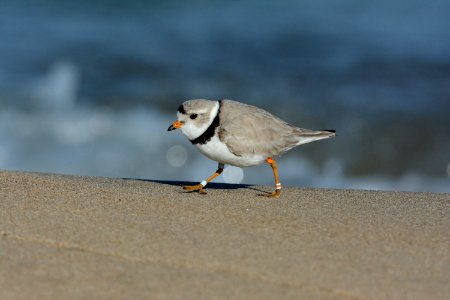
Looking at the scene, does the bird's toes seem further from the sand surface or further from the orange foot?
the orange foot

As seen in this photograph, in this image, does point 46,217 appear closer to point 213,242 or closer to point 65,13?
point 213,242

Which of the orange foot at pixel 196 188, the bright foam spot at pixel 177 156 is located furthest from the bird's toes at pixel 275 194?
the bright foam spot at pixel 177 156

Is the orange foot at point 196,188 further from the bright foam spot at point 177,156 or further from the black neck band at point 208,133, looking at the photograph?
the bright foam spot at point 177,156

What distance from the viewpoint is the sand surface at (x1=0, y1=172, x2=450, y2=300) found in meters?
3.03

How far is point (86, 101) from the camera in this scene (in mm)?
10562

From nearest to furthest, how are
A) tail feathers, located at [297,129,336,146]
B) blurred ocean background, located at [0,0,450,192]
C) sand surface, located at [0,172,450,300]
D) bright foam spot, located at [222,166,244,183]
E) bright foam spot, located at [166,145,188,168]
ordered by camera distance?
sand surface, located at [0,172,450,300] → tail feathers, located at [297,129,336,146] → bright foam spot, located at [222,166,244,183] → blurred ocean background, located at [0,0,450,192] → bright foam spot, located at [166,145,188,168]

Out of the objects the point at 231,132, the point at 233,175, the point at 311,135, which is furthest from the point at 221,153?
the point at 233,175

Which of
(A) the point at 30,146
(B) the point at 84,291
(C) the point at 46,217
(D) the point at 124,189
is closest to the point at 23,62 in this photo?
(A) the point at 30,146

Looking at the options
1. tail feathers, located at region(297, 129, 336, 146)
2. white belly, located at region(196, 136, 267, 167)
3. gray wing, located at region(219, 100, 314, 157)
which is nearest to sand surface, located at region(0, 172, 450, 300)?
white belly, located at region(196, 136, 267, 167)

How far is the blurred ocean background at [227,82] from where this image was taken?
9.07 m

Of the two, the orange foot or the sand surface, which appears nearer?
the sand surface

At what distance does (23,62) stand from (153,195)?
7.63 meters

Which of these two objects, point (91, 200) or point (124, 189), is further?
point (124, 189)

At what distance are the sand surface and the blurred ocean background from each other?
153 inches
